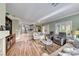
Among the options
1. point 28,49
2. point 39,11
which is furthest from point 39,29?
point 28,49

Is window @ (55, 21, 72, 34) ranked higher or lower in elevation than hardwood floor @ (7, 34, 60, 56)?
higher

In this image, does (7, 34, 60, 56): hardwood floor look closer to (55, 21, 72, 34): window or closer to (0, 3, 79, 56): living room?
(0, 3, 79, 56): living room

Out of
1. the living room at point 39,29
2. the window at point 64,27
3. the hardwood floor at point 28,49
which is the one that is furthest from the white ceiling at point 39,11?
the hardwood floor at point 28,49

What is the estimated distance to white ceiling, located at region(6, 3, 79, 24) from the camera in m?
2.42

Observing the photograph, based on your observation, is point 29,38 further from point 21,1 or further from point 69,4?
point 69,4

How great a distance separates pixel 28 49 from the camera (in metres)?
2.52

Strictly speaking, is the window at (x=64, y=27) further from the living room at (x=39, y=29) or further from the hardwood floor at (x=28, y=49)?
the hardwood floor at (x=28, y=49)

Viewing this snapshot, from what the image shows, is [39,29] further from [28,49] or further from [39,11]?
[28,49]

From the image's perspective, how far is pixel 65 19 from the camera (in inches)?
99.8

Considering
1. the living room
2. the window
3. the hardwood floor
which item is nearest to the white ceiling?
the living room

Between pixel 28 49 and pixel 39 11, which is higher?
pixel 39 11

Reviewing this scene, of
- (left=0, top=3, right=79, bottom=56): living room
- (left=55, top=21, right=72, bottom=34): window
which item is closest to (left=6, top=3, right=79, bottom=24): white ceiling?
(left=0, top=3, right=79, bottom=56): living room

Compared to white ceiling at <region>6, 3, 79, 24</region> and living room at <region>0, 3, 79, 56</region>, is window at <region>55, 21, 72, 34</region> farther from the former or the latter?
white ceiling at <region>6, 3, 79, 24</region>

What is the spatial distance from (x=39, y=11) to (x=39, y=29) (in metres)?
0.44
